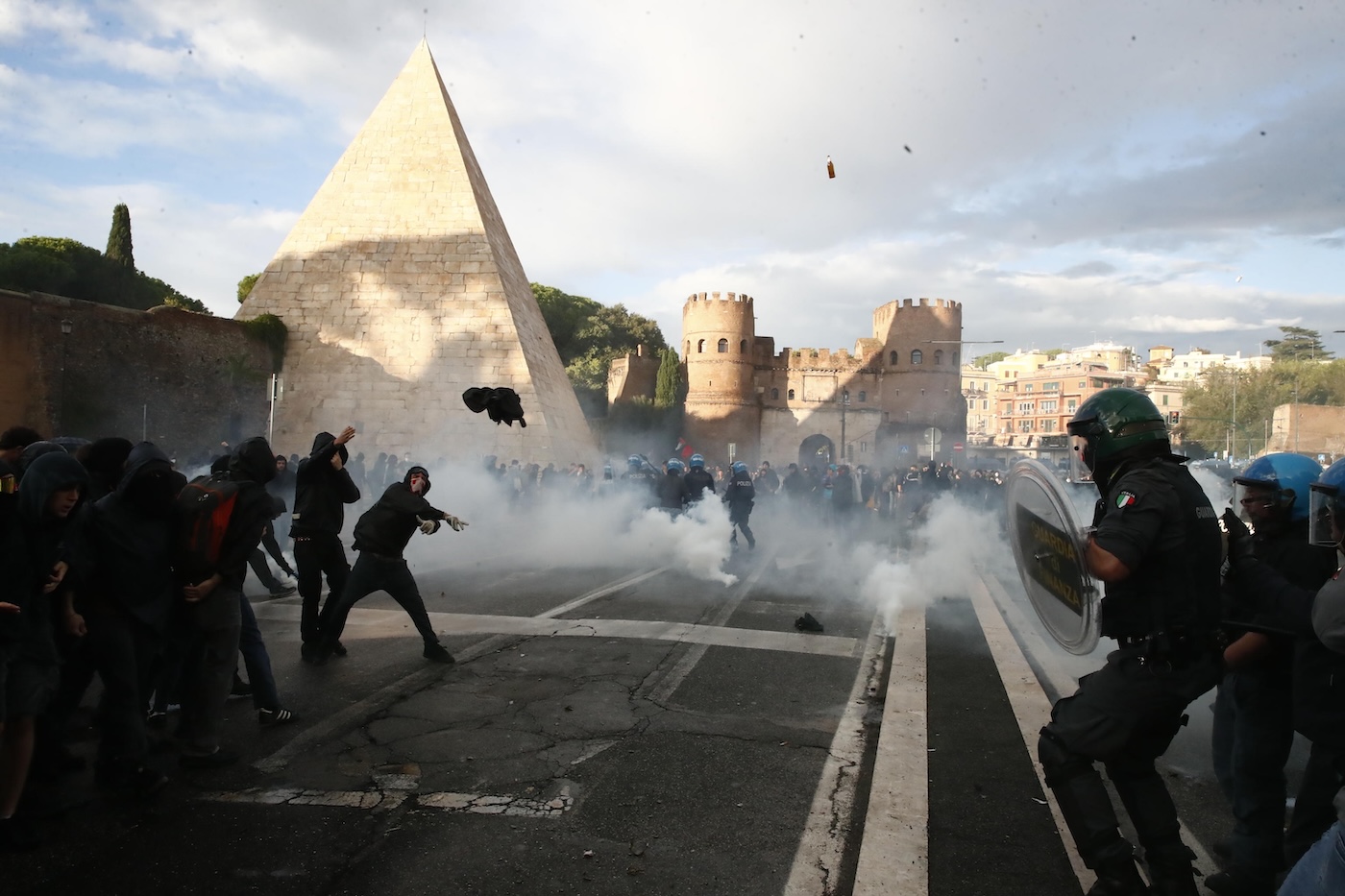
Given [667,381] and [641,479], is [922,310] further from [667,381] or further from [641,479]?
[641,479]

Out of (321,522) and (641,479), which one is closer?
(321,522)

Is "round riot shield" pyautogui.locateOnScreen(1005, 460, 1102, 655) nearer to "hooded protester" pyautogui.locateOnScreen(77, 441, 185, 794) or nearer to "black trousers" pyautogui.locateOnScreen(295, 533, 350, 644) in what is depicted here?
"hooded protester" pyautogui.locateOnScreen(77, 441, 185, 794)

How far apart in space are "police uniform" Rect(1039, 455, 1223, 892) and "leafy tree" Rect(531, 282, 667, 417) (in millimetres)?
56559

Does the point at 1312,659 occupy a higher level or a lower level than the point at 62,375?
lower

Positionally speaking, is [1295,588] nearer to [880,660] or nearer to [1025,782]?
[1025,782]

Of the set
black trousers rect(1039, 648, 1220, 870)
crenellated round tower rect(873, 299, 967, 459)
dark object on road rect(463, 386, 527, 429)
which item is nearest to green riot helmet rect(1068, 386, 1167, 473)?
black trousers rect(1039, 648, 1220, 870)

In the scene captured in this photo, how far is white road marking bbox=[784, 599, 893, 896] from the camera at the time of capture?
3033 mm

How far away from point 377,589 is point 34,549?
2696mm

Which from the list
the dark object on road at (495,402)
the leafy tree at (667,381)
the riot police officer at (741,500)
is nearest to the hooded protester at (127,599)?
the dark object on road at (495,402)

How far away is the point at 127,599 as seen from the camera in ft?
12.9

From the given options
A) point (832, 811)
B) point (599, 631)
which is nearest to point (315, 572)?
point (599, 631)

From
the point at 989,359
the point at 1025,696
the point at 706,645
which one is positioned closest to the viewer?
the point at 1025,696

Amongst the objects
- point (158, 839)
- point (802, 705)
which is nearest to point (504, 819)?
point (158, 839)

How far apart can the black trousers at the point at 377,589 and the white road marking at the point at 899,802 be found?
3137 millimetres
